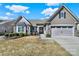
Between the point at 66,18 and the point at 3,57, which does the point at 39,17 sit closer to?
the point at 66,18

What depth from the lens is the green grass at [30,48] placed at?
14.4m

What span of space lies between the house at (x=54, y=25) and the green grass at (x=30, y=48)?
1.67 meters

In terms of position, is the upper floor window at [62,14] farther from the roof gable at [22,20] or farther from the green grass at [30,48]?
the green grass at [30,48]

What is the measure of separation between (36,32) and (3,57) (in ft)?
23.9

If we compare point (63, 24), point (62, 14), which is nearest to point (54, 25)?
point (63, 24)

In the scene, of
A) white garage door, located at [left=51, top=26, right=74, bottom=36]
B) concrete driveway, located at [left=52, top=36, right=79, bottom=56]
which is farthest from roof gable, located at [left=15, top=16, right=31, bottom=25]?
concrete driveway, located at [left=52, top=36, right=79, bottom=56]

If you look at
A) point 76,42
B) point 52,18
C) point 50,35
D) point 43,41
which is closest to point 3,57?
point 43,41

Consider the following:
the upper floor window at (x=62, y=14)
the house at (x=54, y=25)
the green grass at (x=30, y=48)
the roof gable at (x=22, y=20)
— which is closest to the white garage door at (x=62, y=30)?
the house at (x=54, y=25)

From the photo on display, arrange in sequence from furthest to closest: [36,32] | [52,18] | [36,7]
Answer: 1. [52,18]
2. [36,32]
3. [36,7]

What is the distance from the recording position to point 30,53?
14.4 m

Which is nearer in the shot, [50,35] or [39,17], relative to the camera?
[39,17]

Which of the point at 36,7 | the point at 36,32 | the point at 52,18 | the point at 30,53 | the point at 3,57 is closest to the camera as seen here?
the point at 3,57

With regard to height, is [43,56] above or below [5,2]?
below

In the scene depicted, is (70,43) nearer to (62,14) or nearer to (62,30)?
(62,30)
